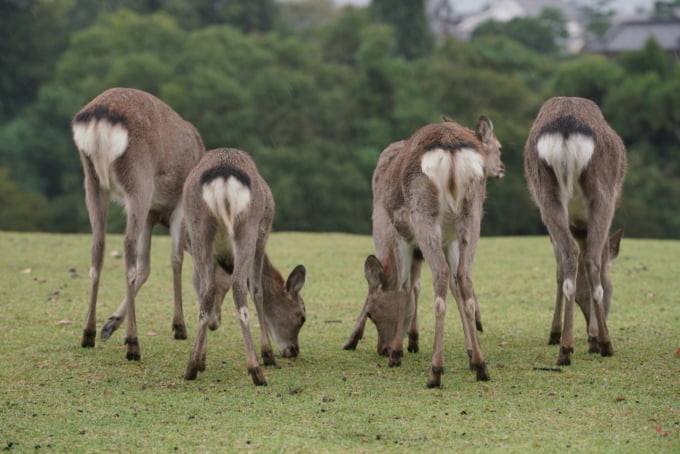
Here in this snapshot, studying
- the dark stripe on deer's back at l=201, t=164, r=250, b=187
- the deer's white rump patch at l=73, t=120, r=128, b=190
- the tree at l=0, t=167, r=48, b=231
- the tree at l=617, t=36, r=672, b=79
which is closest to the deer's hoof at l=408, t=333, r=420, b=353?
the dark stripe on deer's back at l=201, t=164, r=250, b=187

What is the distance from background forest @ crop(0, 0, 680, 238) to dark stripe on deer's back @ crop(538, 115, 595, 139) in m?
30.1

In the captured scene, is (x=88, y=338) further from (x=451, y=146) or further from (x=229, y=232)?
(x=451, y=146)

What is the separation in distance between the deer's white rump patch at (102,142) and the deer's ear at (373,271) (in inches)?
87.8

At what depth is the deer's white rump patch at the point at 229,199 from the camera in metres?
7.11

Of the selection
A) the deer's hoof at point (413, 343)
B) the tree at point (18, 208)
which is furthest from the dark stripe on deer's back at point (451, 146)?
the tree at point (18, 208)

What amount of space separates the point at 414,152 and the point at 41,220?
33.4 metres

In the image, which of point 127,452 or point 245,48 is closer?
point 127,452

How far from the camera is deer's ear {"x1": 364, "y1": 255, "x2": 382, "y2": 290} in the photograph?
27.6ft

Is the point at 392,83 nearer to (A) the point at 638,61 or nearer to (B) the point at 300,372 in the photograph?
(A) the point at 638,61

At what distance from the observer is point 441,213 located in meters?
7.30

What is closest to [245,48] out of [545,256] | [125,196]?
[545,256]

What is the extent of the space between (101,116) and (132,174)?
53cm

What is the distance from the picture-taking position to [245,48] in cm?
4881

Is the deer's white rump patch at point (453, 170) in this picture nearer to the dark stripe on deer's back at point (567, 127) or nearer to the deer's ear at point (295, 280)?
the dark stripe on deer's back at point (567, 127)
